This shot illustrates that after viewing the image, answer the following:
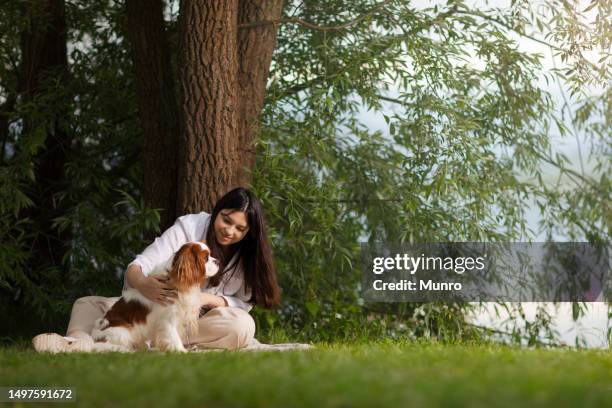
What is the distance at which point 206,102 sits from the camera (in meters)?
5.75

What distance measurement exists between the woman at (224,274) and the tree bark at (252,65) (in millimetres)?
1110

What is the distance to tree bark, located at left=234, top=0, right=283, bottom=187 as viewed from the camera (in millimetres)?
6078

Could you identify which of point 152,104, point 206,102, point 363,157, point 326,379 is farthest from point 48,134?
point 326,379

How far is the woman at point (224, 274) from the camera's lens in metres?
4.77

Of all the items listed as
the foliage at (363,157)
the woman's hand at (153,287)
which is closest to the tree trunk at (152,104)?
the foliage at (363,157)

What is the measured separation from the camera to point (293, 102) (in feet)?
21.6

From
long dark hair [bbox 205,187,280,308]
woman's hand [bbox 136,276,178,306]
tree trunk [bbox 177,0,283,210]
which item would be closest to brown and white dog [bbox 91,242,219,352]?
woman's hand [bbox 136,276,178,306]

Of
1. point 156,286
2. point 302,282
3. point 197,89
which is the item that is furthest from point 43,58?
point 156,286

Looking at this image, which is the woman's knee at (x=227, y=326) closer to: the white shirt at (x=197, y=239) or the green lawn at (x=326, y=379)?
the white shirt at (x=197, y=239)

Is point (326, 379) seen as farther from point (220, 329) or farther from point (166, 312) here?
point (220, 329)

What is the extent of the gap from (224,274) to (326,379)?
2.24 m

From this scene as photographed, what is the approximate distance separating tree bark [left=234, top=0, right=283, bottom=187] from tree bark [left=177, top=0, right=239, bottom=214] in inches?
11.1

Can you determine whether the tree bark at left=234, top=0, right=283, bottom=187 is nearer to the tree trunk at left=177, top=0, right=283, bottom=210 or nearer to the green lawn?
the tree trunk at left=177, top=0, right=283, bottom=210

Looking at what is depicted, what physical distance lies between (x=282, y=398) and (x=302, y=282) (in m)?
4.11
